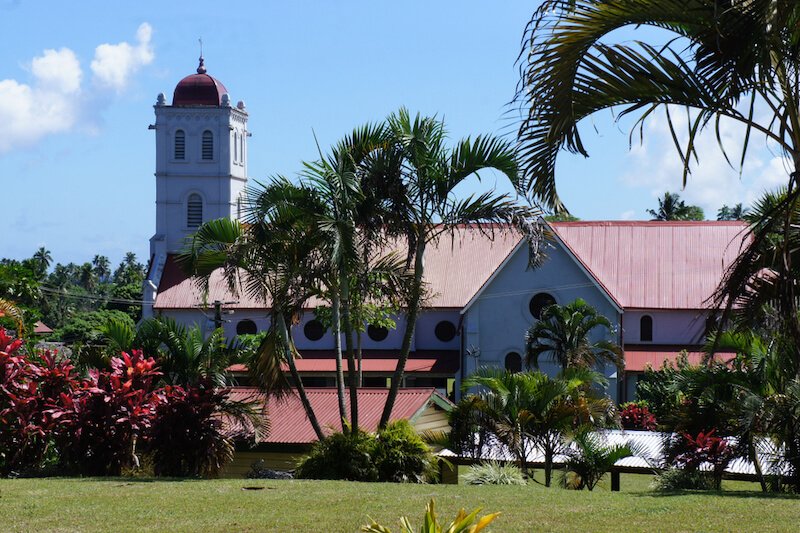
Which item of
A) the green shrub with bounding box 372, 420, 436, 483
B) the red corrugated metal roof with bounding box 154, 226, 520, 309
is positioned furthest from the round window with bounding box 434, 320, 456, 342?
the green shrub with bounding box 372, 420, 436, 483

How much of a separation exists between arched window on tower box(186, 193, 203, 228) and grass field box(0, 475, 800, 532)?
4978 centimetres

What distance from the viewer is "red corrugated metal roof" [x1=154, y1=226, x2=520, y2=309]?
4741 cm

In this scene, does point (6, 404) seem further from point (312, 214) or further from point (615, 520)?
point (615, 520)

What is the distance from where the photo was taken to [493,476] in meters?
15.9

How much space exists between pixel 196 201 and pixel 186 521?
54520 millimetres

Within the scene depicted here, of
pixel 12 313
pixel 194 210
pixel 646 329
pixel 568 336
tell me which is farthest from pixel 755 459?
pixel 194 210

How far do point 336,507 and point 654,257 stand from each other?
36391 millimetres

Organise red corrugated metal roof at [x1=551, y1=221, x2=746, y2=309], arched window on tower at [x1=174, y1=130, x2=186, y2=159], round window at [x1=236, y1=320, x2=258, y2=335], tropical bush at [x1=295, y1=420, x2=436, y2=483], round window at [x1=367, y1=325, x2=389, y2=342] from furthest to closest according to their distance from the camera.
→ arched window on tower at [x1=174, y1=130, x2=186, y2=159] < round window at [x1=236, y1=320, x2=258, y2=335] < round window at [x1=367, y1=325, x2=389, y2=342] < red corrugated metal roof at [x1=551, y1=221, x2=746, y2=309] < tropical bush at [x1=295, y1=420, x2=436, y2=483]

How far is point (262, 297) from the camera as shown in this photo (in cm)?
1894

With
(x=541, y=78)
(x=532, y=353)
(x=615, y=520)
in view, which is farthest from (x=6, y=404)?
(x=532, y=353)

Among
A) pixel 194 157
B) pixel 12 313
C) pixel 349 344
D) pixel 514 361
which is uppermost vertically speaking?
pixel 194 157

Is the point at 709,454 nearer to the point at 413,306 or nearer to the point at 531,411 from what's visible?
the point at 531,411

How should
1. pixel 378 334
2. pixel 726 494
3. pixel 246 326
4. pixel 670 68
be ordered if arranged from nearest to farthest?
pixel 670 68
pixel 726 494
pixel 378 334
pixel 246 326

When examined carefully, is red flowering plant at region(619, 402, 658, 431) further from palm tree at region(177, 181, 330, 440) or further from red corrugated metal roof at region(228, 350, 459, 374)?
palm tree at region(177, 181, 330, 440)
